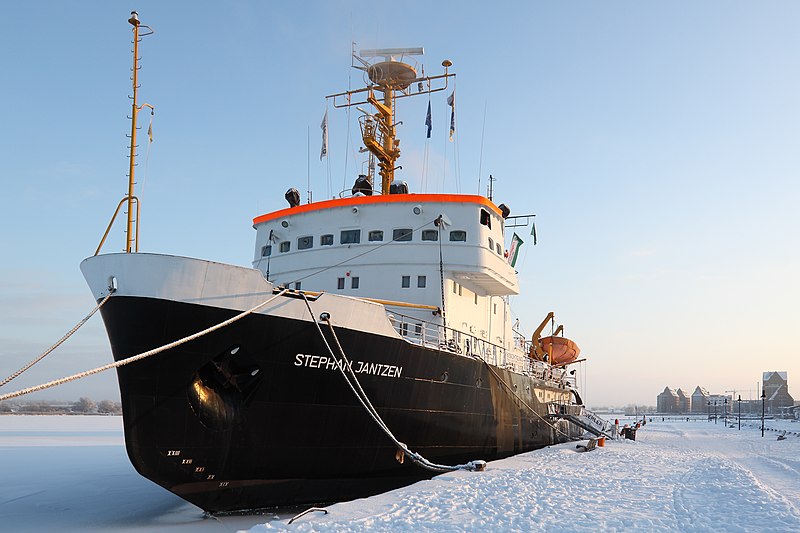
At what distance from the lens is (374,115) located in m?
20.9

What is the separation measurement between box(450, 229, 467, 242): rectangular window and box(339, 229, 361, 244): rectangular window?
258 centimetres

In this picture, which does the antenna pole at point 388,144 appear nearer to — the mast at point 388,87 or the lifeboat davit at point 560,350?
the mast at point 388,87

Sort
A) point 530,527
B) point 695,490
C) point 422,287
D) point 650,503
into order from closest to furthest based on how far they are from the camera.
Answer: point 530,527 < point 650,503 < point 695,490 < point 422,287

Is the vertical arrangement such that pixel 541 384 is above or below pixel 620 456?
above

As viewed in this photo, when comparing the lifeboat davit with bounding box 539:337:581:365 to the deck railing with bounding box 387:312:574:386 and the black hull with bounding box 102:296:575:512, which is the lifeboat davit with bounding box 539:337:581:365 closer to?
the deck railing with bounding box 387:312:574:386

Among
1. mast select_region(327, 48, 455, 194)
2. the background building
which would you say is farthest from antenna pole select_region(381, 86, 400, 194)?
the background building

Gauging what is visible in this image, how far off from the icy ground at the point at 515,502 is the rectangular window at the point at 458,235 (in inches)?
234

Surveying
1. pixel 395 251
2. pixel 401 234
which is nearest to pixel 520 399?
pixel 395 251

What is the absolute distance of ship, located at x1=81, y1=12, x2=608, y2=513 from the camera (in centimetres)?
1003

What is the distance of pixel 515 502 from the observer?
979 centimetres

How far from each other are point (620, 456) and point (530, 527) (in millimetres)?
11484

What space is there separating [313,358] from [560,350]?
69.4 ft

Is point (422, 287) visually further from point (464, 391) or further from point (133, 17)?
point (133, 17)

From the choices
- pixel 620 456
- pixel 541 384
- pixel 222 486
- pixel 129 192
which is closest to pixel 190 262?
pixel 129 192
